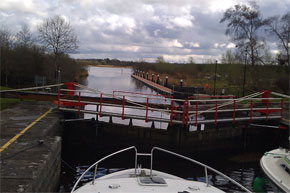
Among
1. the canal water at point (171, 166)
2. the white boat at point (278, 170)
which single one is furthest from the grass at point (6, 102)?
the white boat at point (278, 170)

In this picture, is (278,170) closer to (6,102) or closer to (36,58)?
(6,102)

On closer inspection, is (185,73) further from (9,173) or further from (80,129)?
(9,173)

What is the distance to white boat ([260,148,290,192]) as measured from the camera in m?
7.04

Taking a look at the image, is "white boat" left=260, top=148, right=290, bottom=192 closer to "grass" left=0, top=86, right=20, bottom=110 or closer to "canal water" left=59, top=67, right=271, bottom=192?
"canal water" left=59, top=67, right=271, bottom=192

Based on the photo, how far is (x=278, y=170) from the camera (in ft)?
25.5

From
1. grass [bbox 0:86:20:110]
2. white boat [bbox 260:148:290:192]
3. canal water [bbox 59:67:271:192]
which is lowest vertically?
canal water [bbox 59:67:271:192]

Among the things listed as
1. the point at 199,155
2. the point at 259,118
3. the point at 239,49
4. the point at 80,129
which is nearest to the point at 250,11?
the point at 239,49

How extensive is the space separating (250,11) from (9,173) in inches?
1138

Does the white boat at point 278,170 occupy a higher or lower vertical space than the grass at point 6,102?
lower

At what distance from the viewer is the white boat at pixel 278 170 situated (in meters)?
7.04

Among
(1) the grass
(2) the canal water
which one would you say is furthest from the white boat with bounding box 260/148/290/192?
(1) the grass

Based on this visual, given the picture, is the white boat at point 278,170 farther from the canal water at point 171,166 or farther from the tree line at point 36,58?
the tree line at point 36,58

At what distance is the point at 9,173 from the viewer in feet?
19.6

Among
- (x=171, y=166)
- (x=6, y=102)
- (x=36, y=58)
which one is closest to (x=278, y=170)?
(x=171, y=166)
